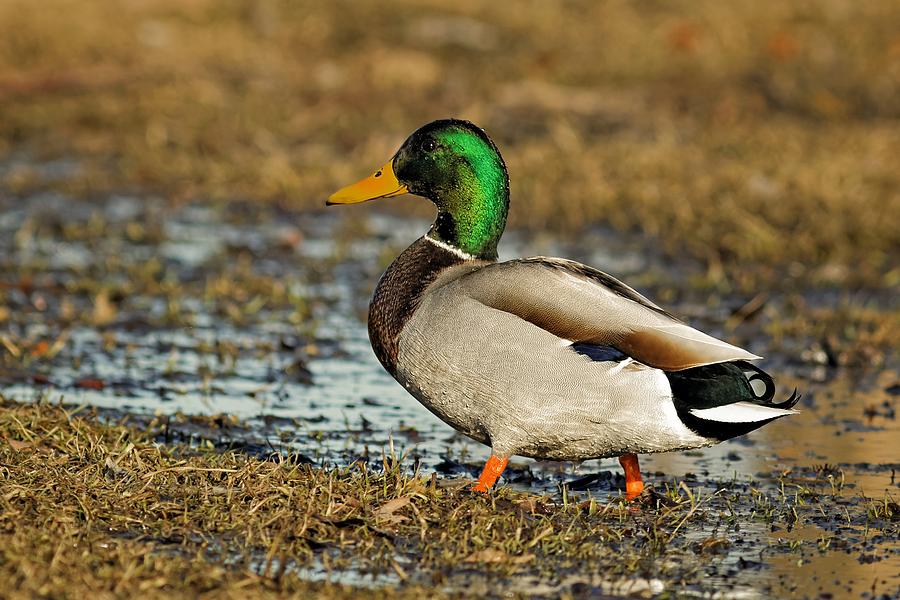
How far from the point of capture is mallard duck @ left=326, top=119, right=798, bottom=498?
448cm

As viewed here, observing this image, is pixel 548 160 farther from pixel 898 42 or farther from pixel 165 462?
pixel 165 462

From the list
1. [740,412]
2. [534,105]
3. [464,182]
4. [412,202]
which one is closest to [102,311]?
[464,182]

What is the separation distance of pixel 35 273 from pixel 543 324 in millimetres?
4691

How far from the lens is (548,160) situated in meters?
11.2

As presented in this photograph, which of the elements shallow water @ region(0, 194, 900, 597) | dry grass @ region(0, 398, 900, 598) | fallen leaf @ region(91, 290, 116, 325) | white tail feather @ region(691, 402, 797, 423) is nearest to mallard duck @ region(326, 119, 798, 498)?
white tail feather @ region(691, 402, 797, 423)

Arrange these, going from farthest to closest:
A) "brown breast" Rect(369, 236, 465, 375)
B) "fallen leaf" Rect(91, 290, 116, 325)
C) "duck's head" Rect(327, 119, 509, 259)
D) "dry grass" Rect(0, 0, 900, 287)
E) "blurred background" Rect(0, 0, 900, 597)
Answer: "dry grass" Rect(0, 0, 900, 287)
"fallen leaf" Rect(91, 290, 116, 325)
"blurred background" Rect(0, 0, 900, 597)
"duck's head" Rect(327, 119, 509, 259)
"brown breast" Rect(369, 236, 465, 375)

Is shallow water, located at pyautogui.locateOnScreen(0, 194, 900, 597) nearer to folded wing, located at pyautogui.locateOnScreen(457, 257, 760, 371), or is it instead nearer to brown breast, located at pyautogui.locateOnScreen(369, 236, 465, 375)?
brown breast, located at pyautogui.locateOnScreen(369, 236, 465, 375)

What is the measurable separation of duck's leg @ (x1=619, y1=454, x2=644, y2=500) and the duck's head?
0.84 metres

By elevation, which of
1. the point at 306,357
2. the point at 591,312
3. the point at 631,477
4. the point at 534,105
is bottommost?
the point at 534,105

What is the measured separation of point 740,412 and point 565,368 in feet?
1.74

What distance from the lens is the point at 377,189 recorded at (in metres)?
5.35

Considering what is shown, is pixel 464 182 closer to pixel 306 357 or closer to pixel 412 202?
pixel 306 357

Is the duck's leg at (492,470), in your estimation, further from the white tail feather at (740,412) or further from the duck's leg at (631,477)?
the white tail feather at (740,412)

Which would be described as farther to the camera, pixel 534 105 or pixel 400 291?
pixel 534 105
